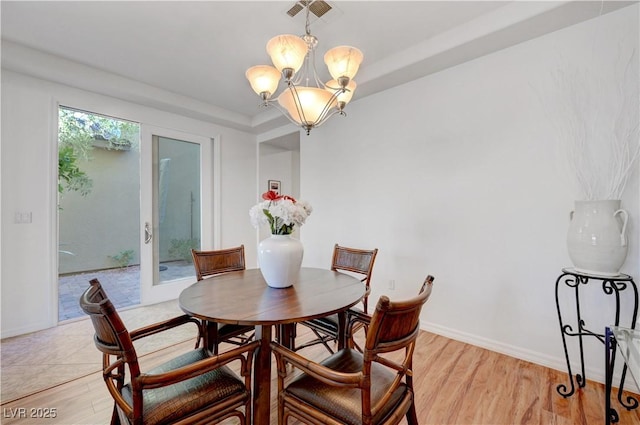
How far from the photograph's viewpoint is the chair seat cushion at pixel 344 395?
3.46ft

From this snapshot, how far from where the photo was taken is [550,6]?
1869 millimetres

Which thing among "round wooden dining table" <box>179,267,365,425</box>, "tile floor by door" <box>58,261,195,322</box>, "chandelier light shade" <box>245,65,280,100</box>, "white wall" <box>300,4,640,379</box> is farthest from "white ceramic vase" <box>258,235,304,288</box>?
"tile floor by door" <box>58,261,195,322</box>

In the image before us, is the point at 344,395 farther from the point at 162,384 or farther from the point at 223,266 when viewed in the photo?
the point at 223,266

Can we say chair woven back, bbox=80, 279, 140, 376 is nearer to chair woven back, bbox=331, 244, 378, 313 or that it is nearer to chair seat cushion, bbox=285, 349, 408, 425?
chair seat cushion, bbox=285, 349, 408, 425

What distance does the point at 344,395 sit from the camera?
1.12 metres

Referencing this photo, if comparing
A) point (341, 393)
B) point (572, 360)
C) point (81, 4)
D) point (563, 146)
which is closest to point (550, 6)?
point (563, 146)

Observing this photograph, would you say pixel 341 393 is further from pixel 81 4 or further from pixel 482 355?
pixel 81 4

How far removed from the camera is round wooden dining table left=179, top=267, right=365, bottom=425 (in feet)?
4.04

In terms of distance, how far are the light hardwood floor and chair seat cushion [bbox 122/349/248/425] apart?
613 millimetres

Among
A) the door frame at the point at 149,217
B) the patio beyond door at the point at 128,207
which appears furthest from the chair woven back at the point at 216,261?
the patio beyond door at the point at 128,207

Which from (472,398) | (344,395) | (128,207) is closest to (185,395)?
(344,395)

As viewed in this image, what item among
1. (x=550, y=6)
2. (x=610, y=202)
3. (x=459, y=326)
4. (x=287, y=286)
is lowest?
(x=459, y=326)

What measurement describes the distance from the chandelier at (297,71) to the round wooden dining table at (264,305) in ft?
3.71

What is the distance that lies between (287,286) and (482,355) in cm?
179
